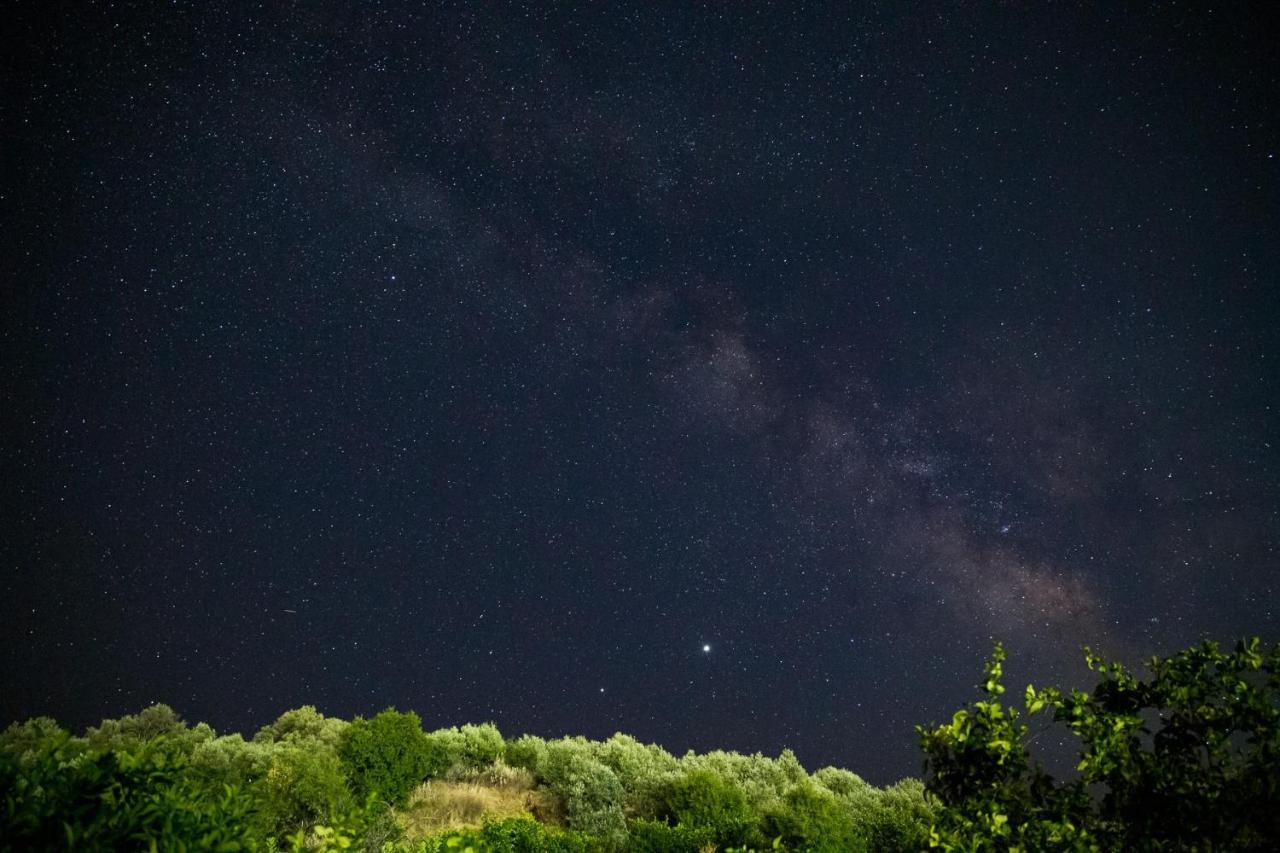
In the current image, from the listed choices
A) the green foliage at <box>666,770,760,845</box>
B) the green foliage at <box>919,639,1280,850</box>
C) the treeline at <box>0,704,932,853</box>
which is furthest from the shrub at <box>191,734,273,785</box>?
the green foliage at <box>919,639,1280,850</box>

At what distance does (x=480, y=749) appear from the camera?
77.1 ft

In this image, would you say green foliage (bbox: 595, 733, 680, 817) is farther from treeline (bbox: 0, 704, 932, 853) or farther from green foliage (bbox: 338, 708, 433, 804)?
green foliage (bbox: 338, 708, 433, 804)

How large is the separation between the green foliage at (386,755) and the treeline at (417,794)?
0.05 meters

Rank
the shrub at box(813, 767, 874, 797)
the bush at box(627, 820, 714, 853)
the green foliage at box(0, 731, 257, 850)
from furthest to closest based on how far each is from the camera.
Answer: the shrub at box(813, 767, 874, 797) < the bush at box(627, 820, 714, 853) < the green foliage at box(0, 731, 257, 850)

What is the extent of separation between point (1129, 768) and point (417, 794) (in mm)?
20502

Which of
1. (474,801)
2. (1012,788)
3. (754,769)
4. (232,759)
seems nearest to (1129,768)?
(1012,788)

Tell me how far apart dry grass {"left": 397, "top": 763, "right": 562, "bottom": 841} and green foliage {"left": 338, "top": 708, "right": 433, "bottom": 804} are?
676mm

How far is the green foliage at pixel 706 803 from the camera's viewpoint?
1577 cm

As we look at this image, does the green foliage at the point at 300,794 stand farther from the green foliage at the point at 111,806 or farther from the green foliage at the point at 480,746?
the green foliage at the point at 111,806

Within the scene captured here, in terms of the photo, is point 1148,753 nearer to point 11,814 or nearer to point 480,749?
point 11,814

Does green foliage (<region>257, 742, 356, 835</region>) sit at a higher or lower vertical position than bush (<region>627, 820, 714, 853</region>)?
higher

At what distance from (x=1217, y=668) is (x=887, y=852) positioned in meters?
15.6

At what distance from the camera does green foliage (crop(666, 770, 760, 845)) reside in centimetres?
1577

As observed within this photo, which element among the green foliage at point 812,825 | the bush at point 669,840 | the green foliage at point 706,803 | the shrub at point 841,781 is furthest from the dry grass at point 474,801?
the shrub at point 841,781
